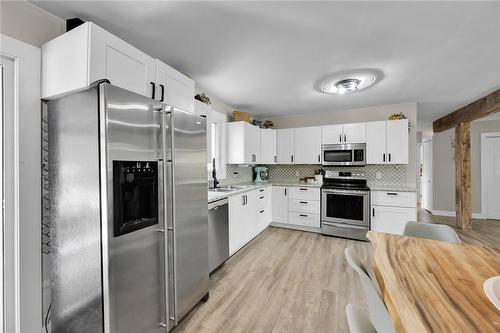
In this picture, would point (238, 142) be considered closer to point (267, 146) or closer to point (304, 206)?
point (267, 146)

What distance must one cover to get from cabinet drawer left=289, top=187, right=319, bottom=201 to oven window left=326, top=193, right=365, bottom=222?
23 centimetres

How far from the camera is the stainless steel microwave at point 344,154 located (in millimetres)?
3908

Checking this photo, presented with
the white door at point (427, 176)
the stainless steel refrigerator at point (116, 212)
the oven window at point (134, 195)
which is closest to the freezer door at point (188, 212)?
the stainless steel refrigerator at point (116, 212)

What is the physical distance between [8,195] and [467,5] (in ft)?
11.2

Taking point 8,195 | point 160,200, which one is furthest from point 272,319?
point 8,195

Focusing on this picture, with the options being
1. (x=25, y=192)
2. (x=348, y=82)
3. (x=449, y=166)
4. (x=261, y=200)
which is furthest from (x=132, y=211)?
(x=449, y=166)

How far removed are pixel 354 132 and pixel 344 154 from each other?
0.45m

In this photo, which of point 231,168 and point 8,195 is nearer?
point 8,195

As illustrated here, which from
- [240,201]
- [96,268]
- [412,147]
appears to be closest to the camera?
[96,268]

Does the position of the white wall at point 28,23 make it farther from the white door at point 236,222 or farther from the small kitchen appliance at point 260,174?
the small kitchen appliance at point 260,174

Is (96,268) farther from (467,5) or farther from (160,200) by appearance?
(467,5)

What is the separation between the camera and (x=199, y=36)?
6.21 ft

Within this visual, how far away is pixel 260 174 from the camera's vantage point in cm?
473

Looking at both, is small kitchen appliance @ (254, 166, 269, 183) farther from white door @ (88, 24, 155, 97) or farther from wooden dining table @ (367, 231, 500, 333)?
wooden dining table @ (367, 231, 500, 333)
